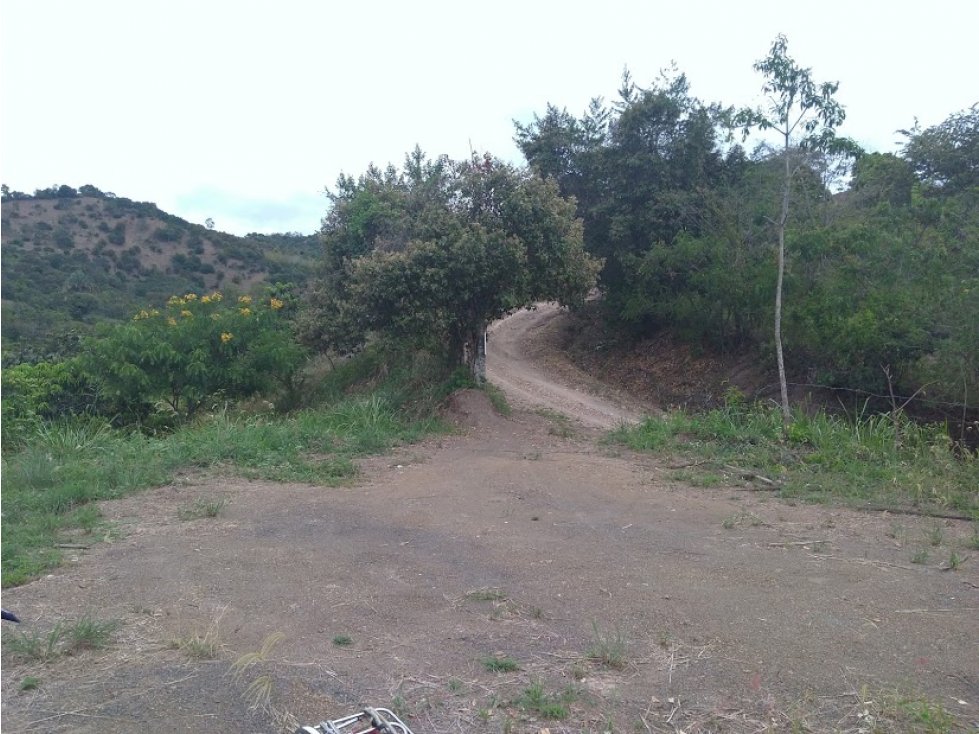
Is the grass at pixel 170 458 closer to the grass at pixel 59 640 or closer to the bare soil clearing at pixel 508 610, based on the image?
the bare soil clearing at pixel 508 610

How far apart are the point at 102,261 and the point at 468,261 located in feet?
89.6

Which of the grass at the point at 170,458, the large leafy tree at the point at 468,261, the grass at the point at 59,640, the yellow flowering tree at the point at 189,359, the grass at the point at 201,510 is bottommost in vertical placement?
the grass at the point at 59,640

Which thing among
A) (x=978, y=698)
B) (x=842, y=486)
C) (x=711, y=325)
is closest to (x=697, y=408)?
(x=711, y=325)

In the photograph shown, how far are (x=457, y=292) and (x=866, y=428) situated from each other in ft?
18.5

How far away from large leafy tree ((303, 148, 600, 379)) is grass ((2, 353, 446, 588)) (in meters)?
1.20

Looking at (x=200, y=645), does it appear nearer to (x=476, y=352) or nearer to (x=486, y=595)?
(x=486, y=595)

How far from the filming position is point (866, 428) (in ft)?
36.9

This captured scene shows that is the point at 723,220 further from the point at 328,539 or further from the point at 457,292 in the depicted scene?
the point at 328,539

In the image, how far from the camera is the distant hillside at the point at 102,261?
27.4 m

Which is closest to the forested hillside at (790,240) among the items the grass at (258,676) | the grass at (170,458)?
the grass at (170,458)

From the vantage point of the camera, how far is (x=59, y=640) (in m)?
4.99

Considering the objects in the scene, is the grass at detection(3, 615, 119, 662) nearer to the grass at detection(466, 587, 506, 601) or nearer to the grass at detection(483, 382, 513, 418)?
the grass at detection(466, 587, 506, 601)

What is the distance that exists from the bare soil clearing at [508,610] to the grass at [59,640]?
0.27 ft

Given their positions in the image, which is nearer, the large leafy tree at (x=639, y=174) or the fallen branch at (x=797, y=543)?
the fallen branch at (x=797, y=543)
